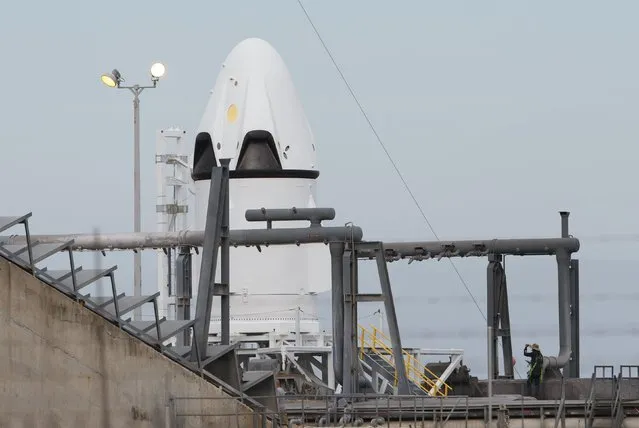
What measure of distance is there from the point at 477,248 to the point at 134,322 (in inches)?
681

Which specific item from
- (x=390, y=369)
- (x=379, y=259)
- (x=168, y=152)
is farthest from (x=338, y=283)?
(x=168, y=152)

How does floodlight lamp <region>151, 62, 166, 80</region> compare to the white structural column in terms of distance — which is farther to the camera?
the white structural column

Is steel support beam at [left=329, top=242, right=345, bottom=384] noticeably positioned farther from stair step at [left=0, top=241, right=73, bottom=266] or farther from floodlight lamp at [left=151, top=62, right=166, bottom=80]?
stair step at [left=0, top=241, right=73, bottom=266]

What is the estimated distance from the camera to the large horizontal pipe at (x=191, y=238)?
45344 millimetres

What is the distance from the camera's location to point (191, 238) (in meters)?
50.3

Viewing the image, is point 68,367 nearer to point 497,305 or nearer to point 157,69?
point 157,69

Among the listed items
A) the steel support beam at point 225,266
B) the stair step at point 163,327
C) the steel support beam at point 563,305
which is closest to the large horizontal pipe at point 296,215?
the steel support beam at point 563,305

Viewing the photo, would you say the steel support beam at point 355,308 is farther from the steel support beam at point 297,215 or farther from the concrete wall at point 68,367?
the concrete wall at point 68,367

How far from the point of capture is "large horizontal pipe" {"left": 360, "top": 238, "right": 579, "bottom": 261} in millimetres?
49375

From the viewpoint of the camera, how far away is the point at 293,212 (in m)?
46.9

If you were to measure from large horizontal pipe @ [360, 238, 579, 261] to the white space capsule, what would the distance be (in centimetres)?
1275

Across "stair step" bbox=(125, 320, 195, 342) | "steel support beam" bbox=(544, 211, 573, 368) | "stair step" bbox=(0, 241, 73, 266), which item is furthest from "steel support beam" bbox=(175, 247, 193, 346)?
"stair step" bbox=(0, 241, 73, 266)

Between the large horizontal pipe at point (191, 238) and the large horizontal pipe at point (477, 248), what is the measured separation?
4.52m

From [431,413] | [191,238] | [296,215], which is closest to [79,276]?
[431,413]
